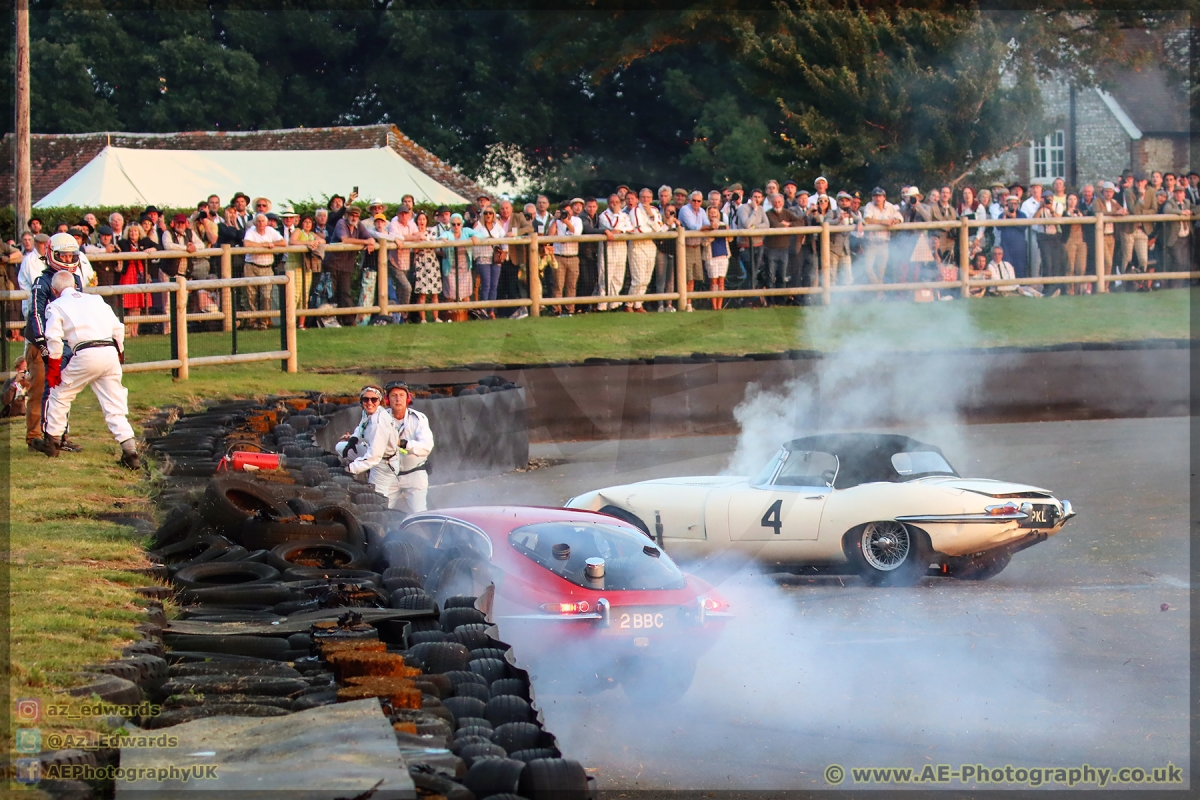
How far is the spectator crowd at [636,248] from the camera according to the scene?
2008 cm

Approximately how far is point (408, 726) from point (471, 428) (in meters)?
10.6

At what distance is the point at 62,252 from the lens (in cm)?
1178

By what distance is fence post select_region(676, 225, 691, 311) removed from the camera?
21.1 meters

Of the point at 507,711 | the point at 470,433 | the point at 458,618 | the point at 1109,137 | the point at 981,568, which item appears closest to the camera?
the point at 507,711

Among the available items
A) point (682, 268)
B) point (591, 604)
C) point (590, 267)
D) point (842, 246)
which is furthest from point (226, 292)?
point (591, 604)

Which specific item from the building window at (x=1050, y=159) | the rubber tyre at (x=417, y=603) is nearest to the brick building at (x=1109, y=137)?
the building window at (x=1050, y=159)

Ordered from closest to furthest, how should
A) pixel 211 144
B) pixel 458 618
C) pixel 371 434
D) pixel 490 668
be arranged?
pixel 490 668 → pixel 458 618 → pixel 371 434 → pixel 211 144

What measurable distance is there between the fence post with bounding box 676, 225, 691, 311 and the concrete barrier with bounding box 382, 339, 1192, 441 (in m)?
2.97

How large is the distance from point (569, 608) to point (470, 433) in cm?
793

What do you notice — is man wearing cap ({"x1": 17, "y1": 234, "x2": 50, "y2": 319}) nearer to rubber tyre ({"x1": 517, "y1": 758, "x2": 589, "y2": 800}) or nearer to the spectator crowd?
the spectator crowd

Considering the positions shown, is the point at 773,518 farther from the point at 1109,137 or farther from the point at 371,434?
the point at 1109,137

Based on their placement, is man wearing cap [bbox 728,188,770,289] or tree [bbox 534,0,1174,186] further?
tree [bbox 534,0,1174,186]

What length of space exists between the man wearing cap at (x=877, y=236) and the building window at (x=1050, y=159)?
106 ft

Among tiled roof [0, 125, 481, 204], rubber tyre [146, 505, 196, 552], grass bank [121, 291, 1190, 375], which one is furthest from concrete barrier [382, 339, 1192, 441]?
tiled roof [0, 125, 481, 204]
